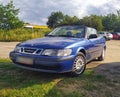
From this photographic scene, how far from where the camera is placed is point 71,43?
20.5 ft

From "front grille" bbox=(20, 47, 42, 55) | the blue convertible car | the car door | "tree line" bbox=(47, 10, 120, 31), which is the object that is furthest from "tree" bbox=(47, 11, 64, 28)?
"front grille" bbox=(20, 47, 42, 55)

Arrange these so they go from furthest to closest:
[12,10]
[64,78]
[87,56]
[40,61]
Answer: [12,10], [87,56], [64,78], [40,61]

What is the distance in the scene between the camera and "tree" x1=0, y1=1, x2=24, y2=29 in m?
31.1

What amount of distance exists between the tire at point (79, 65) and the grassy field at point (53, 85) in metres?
0.14

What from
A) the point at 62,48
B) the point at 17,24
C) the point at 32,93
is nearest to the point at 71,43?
the point at 62,48

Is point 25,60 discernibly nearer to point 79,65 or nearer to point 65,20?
point 79,65

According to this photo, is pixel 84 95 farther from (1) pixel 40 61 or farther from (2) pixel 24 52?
(2) pixel 24 52

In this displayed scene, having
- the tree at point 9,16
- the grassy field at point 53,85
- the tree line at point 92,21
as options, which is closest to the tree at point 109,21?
the tree line at point 92,21

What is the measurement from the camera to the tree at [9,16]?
3112 cm

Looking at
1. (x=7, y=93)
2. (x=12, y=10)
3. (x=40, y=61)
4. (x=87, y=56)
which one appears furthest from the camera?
(x=12, y=10)

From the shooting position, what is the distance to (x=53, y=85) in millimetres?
5594

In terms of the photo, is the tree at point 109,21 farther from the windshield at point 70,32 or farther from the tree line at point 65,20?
the windshield at point 70,32

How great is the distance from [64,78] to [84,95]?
3.69 ft

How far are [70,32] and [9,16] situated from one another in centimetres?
2503
